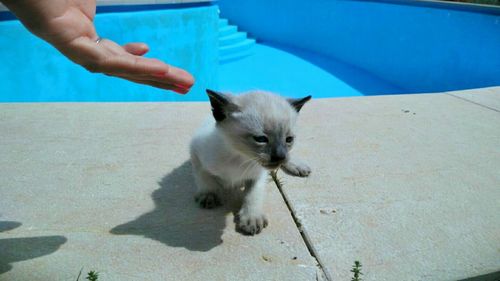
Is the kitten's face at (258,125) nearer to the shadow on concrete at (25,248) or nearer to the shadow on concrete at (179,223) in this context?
the shadow on concrete at (179,223)

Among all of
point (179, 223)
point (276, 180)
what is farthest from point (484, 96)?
point (179, 223)

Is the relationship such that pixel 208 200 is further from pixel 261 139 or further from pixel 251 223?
pixel 261 139

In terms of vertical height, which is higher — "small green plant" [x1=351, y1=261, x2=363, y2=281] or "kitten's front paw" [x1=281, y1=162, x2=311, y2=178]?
"kitten's front paw" [x1=281, y1=162, x2=311, y2=178]

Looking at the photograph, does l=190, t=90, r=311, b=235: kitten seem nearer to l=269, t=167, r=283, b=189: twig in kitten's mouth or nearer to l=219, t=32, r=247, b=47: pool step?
l=269, t=167, r=283, b=189: twig in kitten's mouth

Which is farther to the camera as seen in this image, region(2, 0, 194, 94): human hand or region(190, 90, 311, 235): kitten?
region(190, 90, 311, 235): kitten

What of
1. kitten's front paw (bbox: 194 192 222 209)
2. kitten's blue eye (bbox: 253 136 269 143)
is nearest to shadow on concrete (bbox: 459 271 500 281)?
Result: kitten's blue eye (bbox: 253 136 269 143)

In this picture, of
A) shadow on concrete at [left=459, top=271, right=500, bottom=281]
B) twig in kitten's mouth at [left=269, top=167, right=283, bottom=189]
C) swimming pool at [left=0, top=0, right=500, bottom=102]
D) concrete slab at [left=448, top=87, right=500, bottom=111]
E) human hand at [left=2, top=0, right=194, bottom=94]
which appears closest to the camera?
human hand at [left=2, top=0, right=194, bottom=94]

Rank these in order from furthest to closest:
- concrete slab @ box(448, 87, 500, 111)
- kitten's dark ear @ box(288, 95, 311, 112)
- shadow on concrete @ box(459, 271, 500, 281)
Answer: concrete slab @ box(448, 87, 500, 111), kitten's dark ear @ box(288, 95, 311, 112), shadow on concrete @ box(459, 271, 500, 281)

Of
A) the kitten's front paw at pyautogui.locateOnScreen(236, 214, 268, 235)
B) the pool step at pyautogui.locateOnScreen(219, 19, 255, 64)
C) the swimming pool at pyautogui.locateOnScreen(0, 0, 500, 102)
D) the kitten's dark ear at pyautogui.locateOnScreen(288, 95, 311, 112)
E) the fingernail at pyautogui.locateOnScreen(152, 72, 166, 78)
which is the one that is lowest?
the kitten's front paw at pyautogui.locateOnScreen(236, 214, 268, 235)
